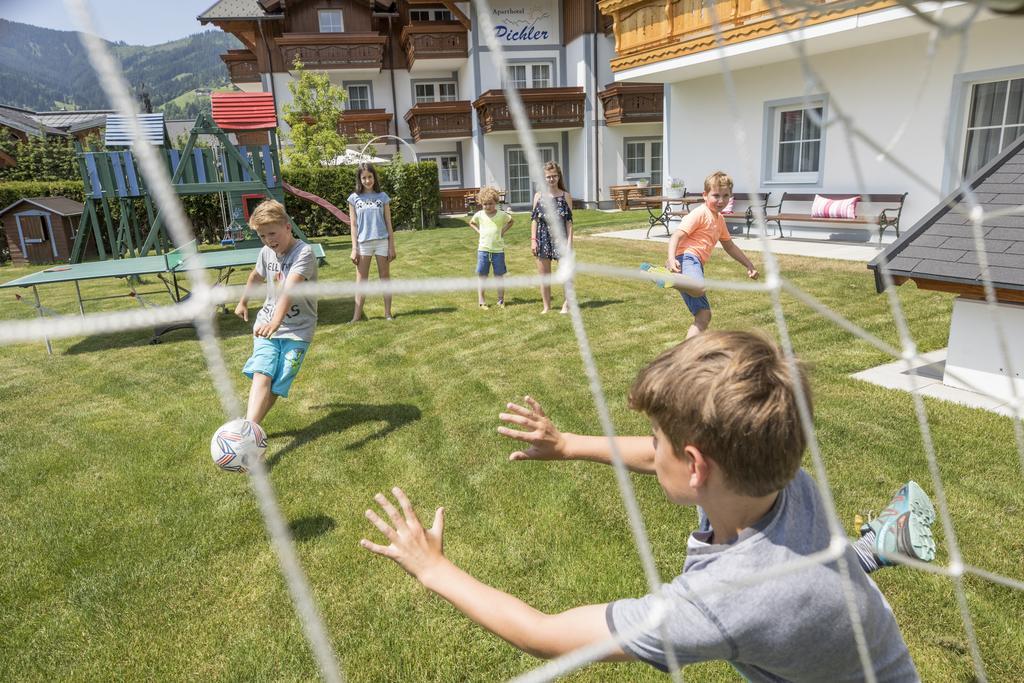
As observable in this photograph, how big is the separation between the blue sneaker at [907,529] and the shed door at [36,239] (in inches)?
588

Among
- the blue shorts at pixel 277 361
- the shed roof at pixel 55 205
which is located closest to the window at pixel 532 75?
the shed roof at pixel 55 205

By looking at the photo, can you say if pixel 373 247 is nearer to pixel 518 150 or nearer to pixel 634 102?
pixel 634 102

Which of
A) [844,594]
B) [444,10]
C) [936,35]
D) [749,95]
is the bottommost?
[844,594]

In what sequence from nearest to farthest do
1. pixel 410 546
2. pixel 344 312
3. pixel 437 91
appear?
pixel 410 546, pixel 344 312, pixel 437 91

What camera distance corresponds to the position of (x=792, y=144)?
1093 centimetres

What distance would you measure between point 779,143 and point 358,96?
16833mm

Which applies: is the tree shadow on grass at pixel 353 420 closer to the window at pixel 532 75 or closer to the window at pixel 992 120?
the window at pixel 992 120

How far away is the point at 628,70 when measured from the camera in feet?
39.0

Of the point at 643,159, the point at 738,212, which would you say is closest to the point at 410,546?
the point at 738,212

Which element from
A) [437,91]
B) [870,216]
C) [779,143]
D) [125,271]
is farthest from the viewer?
[437,91]

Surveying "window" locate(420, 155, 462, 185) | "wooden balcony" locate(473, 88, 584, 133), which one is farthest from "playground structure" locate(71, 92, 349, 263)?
"window" locate(420, 155, 462, 185)

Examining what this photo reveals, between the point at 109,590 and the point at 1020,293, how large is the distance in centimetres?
415

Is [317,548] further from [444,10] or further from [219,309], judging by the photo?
[444,10]

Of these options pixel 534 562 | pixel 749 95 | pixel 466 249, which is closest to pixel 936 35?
pixel 534 562
